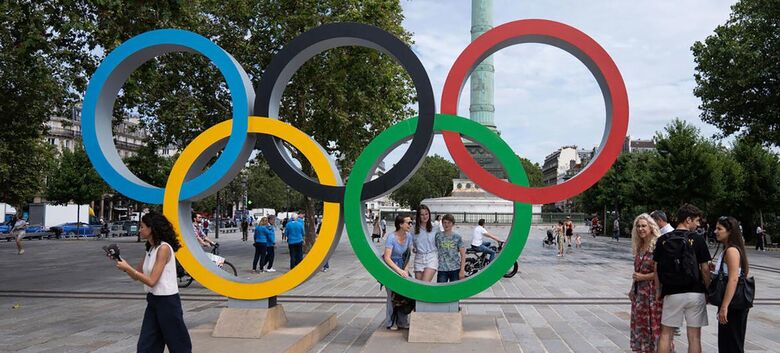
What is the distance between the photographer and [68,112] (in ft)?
72.4

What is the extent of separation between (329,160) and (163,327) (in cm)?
380

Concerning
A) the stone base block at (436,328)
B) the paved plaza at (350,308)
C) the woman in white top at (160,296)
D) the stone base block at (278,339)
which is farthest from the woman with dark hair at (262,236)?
the woman in white top at (160,296)

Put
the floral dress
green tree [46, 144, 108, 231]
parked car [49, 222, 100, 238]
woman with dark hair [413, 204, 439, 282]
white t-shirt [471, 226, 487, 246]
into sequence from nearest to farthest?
the floral dress
woman with dark hair [413, 204, 439, 282]
white t-shirt [471, 226, 487, 246]
parked car [49, 222, 100, 238]
green tree [46, 144, 108, 231]

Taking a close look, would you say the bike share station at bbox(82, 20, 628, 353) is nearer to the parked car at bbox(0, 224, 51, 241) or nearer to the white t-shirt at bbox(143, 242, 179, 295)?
the white t-shirt at bbox(143, 242, 179, 295)

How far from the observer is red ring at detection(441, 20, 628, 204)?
815 cm

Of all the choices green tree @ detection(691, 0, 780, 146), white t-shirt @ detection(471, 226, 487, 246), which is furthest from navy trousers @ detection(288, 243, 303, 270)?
green tree @ detection(691, 0, 780, 146)

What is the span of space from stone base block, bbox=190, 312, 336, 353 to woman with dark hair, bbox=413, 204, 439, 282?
5.53ft

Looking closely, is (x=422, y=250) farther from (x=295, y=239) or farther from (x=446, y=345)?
(x=295, y=239)

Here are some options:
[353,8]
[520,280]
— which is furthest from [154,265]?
[353,8]

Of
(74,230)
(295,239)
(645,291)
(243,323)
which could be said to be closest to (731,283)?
(645,291)

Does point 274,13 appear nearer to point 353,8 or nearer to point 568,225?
point 353,8

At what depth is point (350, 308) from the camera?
1177 centimetres

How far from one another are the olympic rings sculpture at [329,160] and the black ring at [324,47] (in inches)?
0.6

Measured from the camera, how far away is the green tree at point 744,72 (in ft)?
81.0
